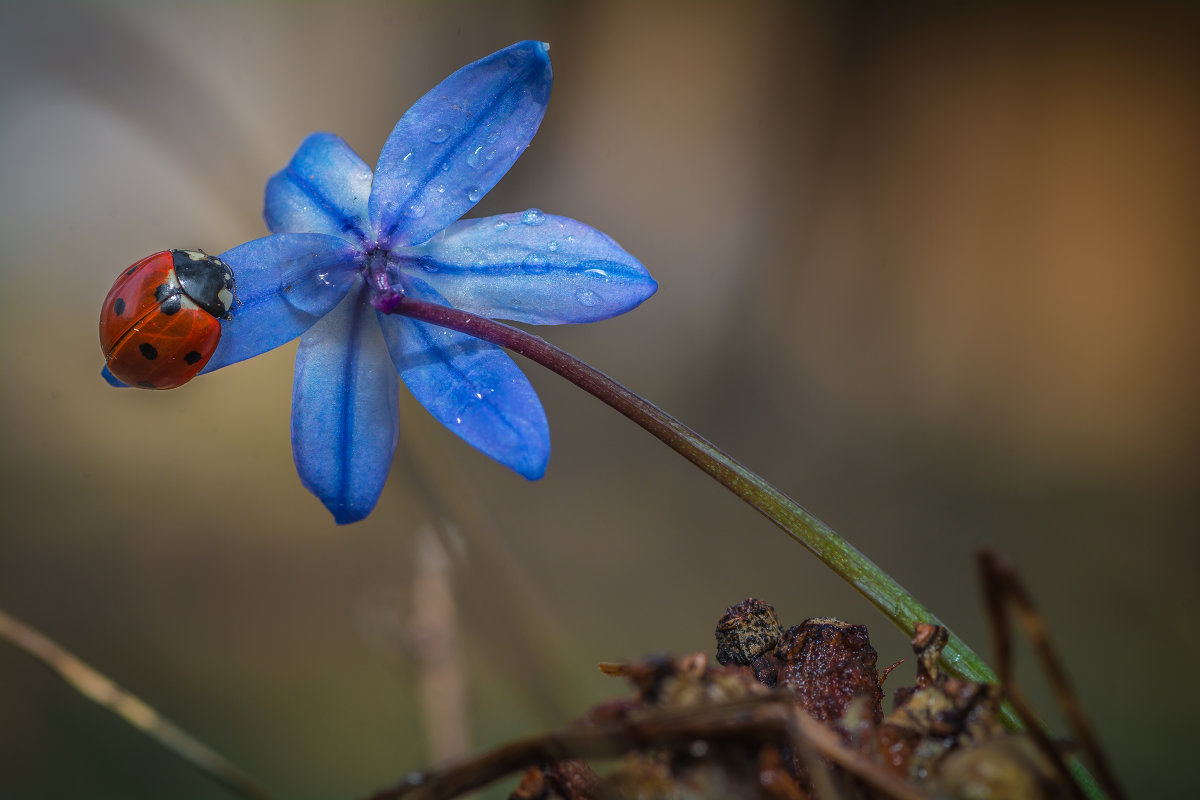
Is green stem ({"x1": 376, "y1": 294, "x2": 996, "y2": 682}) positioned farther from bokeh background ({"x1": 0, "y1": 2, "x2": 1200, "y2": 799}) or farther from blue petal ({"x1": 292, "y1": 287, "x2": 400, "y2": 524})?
bokeh background ({"x1": 0, "y1": 2, "x2": 1200, "y2": 799})

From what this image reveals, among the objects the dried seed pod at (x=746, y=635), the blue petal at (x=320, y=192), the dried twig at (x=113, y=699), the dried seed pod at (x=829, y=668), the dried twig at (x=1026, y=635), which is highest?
the blue petal at (x=320, y=192)

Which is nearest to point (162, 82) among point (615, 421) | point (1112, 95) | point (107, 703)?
point (615, 421)

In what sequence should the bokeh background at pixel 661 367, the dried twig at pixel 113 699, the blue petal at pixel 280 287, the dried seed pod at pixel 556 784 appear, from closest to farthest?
the dried seed pod at pixel 556 784, the blue petal at pixel 280 287, the dried twig at pixel 113 699, the bokeh background at pixel 661 367

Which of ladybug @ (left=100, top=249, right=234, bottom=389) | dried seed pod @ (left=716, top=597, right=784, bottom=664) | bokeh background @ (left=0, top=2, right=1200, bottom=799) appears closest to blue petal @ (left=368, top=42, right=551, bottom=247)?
ladybug @ (left=100, top=249, right=234, bottom=389)

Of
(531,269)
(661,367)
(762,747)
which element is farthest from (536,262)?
(661,367)

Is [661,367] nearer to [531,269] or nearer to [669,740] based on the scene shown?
[531,269]

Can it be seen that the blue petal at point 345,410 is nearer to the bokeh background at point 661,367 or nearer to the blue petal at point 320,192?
the blue petal at point 320,192

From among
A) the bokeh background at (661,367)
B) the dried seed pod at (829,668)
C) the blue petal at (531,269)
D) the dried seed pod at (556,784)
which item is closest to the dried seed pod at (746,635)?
the dried seed pod at (829,668)
